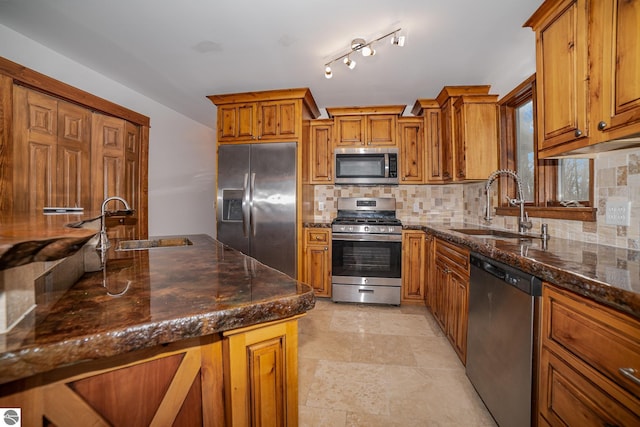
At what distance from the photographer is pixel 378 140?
333 centimetres

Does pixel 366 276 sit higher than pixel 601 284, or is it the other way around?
pixel 601 284

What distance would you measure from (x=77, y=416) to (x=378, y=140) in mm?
3312

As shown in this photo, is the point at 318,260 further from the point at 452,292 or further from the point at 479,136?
the point at 479,136

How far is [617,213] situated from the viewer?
140 cm

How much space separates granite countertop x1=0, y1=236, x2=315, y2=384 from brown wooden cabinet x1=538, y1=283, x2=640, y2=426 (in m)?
0.89

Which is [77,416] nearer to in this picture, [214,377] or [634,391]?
[214,377]

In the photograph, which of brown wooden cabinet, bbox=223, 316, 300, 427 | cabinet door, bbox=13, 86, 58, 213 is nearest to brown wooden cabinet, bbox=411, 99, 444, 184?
brown wooden cabinet, bbox=223, 316, 300, 427

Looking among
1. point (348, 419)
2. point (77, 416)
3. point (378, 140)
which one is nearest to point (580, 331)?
point (348, 419)

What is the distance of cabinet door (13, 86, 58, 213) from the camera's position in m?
2.07

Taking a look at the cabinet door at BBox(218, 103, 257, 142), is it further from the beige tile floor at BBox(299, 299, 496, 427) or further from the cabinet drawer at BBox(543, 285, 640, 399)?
the cabinet drawer at BBox(543, 285, 640, 399)

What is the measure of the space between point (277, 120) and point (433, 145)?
6.19 ft

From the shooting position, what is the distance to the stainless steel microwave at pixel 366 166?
3.27 m

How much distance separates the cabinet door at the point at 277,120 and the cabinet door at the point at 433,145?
63.0 inches

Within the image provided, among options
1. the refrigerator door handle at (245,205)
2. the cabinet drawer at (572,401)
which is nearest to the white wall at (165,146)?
the refrigerator door handle at (245,205)
